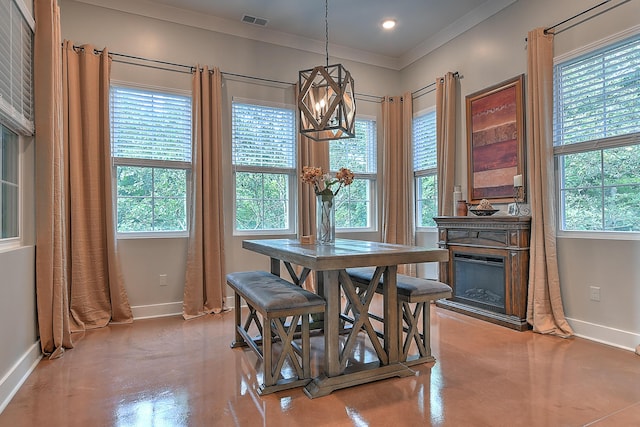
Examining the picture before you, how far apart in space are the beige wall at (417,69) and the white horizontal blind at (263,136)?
5.4 inches

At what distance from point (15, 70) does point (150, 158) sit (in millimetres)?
1581

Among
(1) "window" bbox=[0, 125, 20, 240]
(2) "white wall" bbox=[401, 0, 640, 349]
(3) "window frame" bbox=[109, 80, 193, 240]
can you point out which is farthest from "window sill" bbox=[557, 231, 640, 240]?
(1) "window" bbox=[0, 125, 20, 240]

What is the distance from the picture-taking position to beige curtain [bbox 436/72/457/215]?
4473mm

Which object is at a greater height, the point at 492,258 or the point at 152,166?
the point at 152,166

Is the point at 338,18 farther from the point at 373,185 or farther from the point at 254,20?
the point at 373,185

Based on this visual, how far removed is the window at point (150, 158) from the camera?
3939 mm

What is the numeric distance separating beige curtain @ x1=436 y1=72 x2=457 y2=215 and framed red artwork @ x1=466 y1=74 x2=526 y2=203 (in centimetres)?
19

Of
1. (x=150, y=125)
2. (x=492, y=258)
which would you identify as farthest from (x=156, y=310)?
(x=492, y=258)

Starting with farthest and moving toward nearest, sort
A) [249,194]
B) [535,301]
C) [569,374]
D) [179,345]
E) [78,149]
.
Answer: [249,194] → [78,149] → [535,301] → [179,345] → [569,374]

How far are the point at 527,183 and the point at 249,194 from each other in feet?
9.75

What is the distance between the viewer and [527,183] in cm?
373

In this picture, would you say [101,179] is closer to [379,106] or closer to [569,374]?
[379,106]

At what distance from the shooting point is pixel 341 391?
2.28 metres

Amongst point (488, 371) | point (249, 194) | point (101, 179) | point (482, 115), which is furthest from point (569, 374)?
point (101, 179)
